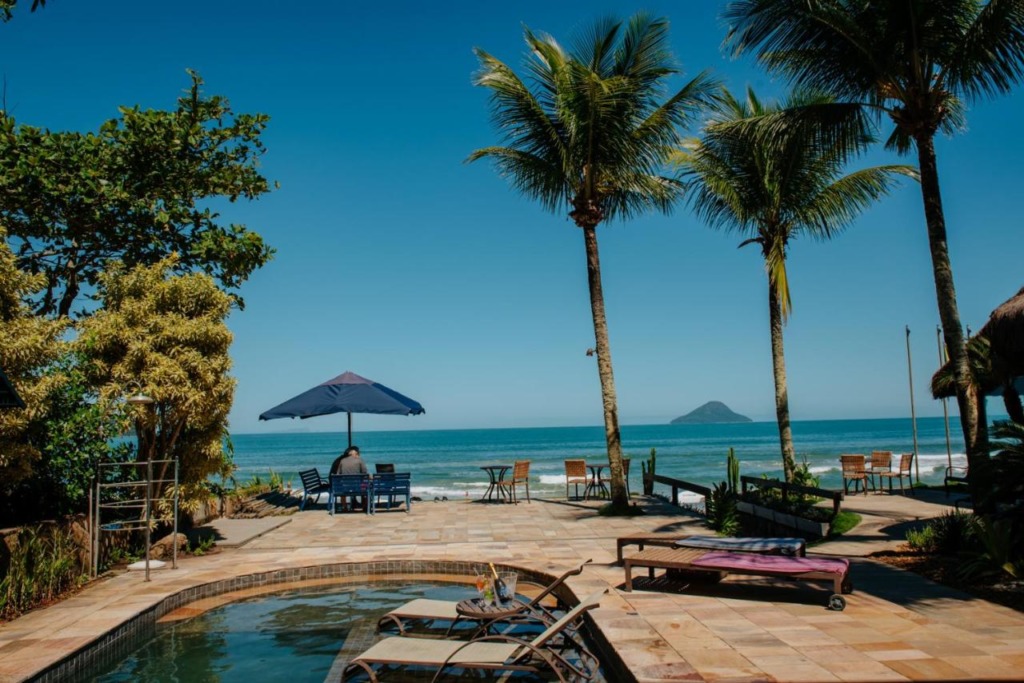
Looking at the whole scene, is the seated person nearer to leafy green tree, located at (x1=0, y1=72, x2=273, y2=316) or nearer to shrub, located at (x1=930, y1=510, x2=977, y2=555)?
leafy green tree, located at (x1=0, y1=72, x2=273, y2=316)

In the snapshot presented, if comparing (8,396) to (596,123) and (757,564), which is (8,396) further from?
(596,123)

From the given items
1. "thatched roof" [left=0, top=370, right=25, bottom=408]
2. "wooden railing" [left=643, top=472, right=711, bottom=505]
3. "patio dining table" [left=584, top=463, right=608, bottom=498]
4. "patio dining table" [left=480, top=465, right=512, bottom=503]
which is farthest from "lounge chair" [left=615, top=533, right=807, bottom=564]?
"patio dining table" [left=584, top=463, right=608, bottom=498]

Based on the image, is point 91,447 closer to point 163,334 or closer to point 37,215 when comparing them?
point 163,334

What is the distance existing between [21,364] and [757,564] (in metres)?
8.05

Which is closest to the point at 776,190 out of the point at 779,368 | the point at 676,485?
the point at 779,368

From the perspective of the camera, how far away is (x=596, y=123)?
12953mm

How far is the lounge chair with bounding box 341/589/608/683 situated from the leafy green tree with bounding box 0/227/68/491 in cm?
465

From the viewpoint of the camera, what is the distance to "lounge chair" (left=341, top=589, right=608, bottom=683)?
5.02 metres

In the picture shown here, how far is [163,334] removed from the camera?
9641mm

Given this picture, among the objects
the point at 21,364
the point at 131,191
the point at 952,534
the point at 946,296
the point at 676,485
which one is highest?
the point at 131,191

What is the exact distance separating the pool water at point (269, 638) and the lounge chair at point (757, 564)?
7.58 ft

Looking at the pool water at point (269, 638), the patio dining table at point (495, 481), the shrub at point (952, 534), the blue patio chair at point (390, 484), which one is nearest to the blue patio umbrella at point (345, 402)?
the blue patio chair at point (390, 484)

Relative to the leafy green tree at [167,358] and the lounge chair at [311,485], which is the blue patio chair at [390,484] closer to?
the lounge chair at [311,485]

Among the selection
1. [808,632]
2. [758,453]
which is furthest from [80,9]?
[758,453]
